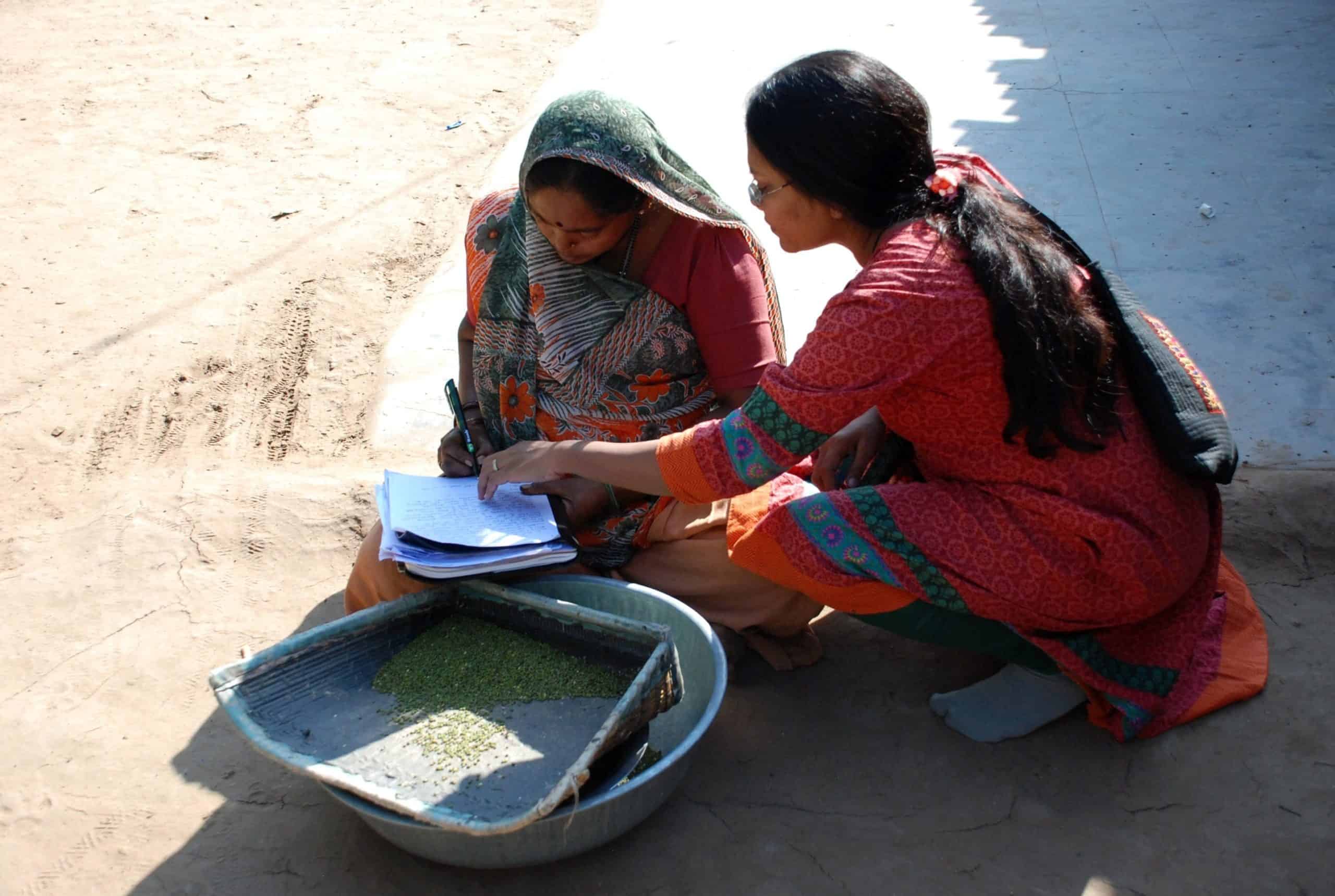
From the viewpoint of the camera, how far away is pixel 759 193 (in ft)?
7.27

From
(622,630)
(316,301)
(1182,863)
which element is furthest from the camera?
(316,301)

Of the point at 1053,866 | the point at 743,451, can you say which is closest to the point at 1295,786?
the point at 1053,866

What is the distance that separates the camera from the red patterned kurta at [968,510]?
2061 mm

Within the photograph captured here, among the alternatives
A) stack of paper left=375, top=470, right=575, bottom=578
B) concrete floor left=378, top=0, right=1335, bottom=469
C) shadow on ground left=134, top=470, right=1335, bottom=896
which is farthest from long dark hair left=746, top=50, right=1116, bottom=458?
concrete floor left=378, top=0, right=1335, bottom=469

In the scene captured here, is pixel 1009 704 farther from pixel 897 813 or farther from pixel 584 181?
pixel 584 181

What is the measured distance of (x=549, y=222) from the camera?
2480 mm

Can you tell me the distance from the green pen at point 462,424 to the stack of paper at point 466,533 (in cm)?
16

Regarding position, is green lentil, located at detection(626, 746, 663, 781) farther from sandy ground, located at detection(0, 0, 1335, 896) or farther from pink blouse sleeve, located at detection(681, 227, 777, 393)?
pink blouse sleeve, located at detection(681, 227, 777, 393)

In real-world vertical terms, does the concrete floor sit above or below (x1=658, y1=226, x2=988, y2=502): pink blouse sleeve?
below

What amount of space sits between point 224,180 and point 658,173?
13.6 ft

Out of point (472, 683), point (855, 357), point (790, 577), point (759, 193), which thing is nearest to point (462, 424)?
point (472, 683)

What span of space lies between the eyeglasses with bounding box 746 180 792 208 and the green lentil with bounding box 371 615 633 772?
974 millimetres

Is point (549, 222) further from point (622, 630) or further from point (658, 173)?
point (622, 630)

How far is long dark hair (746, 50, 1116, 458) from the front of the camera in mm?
2018
